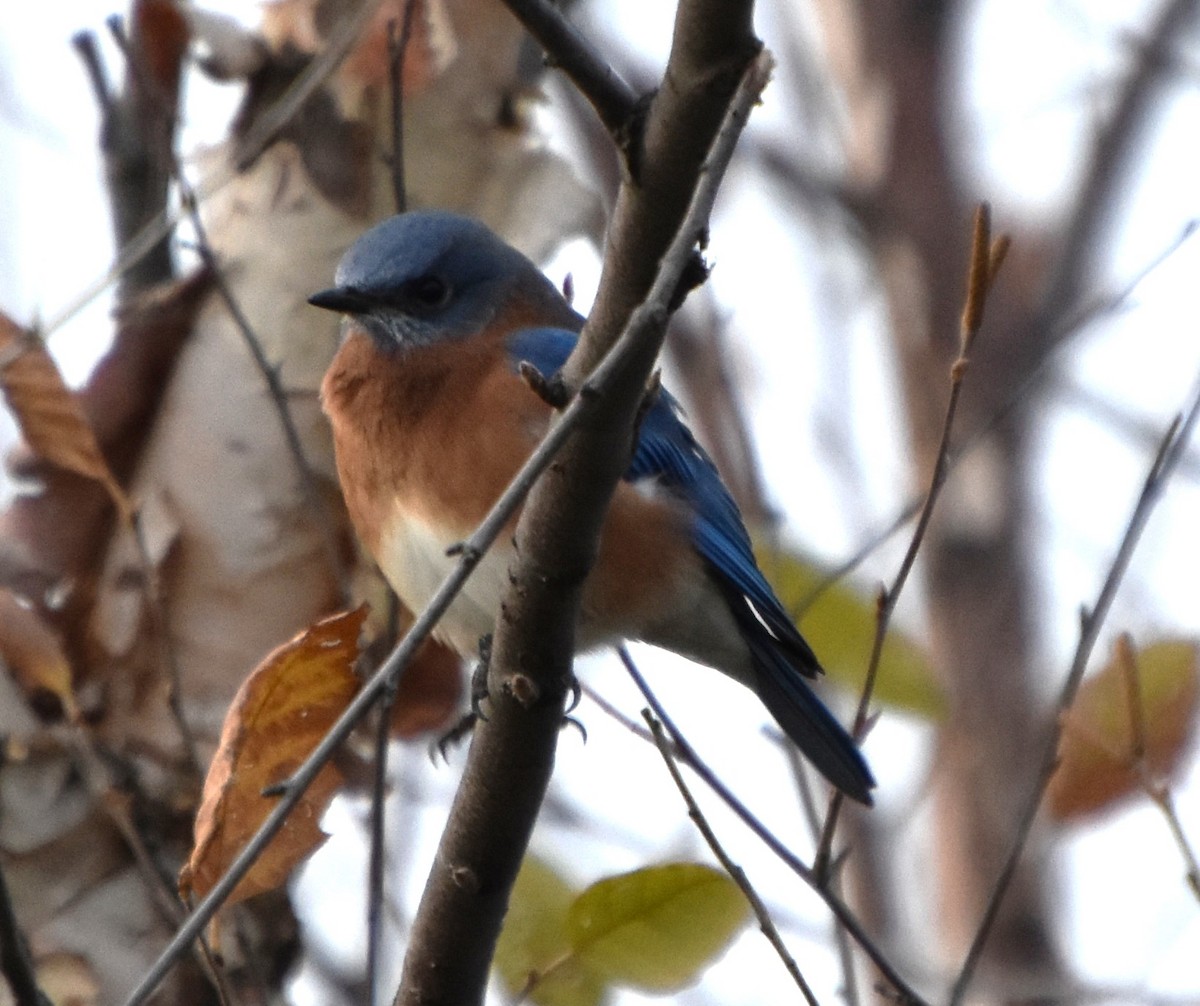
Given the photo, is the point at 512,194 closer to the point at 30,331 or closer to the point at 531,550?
the point at 30,331

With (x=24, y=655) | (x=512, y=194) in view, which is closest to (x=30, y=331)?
(x=24, y=655)

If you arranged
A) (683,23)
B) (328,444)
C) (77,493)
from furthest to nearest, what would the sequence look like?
1. (328,444)
2. (77,493)
3. (683,23)

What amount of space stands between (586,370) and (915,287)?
22.0 ft

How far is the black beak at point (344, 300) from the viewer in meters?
4.05

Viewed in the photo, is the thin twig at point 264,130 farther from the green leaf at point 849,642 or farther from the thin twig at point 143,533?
the green leaf at point 849,642

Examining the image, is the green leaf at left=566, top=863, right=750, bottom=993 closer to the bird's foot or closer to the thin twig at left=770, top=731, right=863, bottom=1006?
the thin twig at left=770, top=731, right=863, bottom=1006

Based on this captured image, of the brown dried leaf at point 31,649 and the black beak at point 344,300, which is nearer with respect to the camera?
the brown dried leaf at point 31,649

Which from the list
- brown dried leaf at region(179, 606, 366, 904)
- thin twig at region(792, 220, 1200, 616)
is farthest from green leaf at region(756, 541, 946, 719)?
brown dried leaf at region(179, 606, 366, 904)

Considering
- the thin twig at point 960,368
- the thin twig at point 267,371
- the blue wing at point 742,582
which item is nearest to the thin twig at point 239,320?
the thin twig at point 267,371

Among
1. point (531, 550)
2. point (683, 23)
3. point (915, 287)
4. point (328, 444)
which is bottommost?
point (531, 550)

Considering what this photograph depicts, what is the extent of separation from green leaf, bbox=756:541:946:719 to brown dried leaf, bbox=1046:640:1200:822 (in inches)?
17.2

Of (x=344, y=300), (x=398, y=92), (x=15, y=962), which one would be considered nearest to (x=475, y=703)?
(x=15, y=962)

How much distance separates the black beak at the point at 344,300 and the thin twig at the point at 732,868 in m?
1.59

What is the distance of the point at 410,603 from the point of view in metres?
3.89
